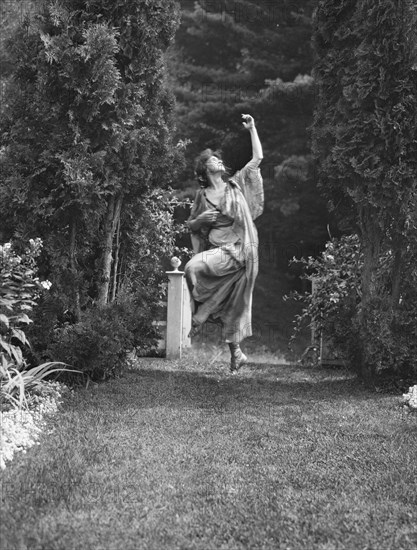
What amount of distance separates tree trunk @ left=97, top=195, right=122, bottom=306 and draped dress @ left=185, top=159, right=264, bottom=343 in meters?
0.96

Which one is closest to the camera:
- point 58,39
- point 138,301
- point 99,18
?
point 58,39

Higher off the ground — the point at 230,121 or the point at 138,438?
the point at 230,121

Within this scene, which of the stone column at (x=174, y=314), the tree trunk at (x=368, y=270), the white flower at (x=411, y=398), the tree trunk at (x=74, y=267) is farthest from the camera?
the stone column at (x=174, y=314)

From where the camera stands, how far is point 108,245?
6.63 meters

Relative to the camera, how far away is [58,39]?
5.91 metres

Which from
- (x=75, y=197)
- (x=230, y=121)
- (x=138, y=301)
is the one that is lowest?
(x=138, y=301)

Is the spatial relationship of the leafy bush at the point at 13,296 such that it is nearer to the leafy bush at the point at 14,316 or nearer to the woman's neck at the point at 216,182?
the leafy bush at the point at 14,316

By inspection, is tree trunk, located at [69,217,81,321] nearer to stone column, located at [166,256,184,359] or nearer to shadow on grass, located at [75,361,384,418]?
shadow on grass, located at [75,361,384,418]

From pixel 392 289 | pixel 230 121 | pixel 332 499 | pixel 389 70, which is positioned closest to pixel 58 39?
pixel 389 70

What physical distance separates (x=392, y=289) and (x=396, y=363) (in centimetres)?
83

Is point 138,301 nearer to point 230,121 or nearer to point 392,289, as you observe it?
point 392,289

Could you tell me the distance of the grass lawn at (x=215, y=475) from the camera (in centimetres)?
303

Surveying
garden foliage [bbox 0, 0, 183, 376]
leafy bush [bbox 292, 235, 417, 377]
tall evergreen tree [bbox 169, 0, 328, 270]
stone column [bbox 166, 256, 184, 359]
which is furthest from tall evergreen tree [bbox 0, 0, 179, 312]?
tall evergreen tree [bbox 169, 0, 328, 270]

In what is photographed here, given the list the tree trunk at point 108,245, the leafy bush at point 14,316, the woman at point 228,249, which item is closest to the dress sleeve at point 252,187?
the woman at point 228,249
